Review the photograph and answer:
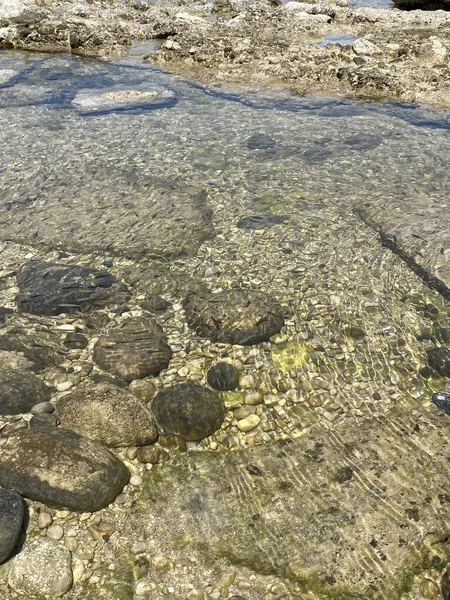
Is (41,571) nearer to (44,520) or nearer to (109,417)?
(44,520)

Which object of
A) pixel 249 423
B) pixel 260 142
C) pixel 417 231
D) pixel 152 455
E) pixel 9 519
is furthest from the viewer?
pixel 260 142

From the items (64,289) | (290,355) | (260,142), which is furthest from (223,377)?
(260,142)

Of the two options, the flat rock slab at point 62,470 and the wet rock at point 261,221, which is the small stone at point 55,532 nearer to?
the flat rock slab at point 62,470

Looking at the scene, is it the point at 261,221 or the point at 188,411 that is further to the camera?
the point at 261,221

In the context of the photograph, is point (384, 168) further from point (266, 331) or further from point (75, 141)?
point (75, 141)

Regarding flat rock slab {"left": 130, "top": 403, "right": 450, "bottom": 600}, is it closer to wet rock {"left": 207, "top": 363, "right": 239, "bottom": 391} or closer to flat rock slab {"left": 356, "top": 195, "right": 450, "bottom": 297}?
wet rock {"left": 207, "top": 363, "right": 239, "bottom": 391}

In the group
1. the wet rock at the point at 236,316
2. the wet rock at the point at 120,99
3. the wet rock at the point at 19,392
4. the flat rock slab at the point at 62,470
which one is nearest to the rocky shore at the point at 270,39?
the wet rock at the point at 120,99
